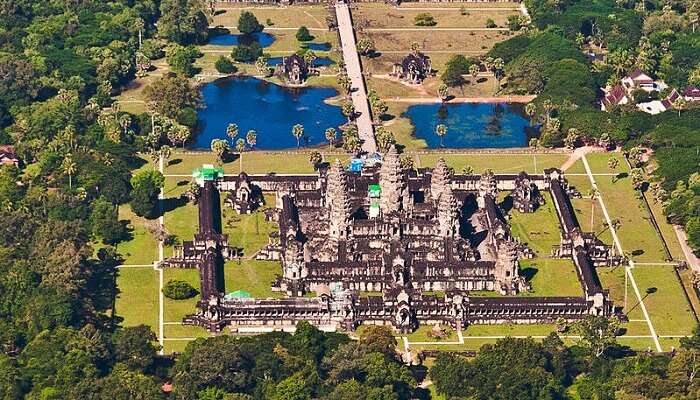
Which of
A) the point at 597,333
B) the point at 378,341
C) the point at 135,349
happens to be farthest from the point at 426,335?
the point at 135,349

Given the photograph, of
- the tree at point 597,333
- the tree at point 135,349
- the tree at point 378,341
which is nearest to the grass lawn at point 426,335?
the tree at point 378,341

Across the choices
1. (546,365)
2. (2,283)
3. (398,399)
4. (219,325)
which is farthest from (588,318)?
(2,283)

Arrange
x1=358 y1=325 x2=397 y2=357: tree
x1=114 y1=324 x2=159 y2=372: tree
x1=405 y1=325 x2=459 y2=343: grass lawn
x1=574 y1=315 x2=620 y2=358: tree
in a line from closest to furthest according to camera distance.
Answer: x1=114 y1=324 x2=159 y2=372: tree
x1=358 y1=325 x2=397 y2=357: tree
x1=574 y1=315 x2=620 y2=358: tree
x1=405 y1=325 x2=459 y2=343: grass lawn

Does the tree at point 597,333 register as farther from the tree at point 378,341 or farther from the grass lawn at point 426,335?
the tree at point 378,341

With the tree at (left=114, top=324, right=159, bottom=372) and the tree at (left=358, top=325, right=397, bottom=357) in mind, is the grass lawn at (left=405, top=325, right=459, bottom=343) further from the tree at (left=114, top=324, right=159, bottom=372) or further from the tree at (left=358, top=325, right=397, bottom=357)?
the tree at (left=114, top=324, right=159, bottom=372)

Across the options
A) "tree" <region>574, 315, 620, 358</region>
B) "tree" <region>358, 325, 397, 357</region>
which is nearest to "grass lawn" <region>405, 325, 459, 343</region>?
"tree" <region>358, 325, 397, 357</region>

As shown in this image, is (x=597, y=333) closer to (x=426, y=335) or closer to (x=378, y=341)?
(x=426, y=335)
